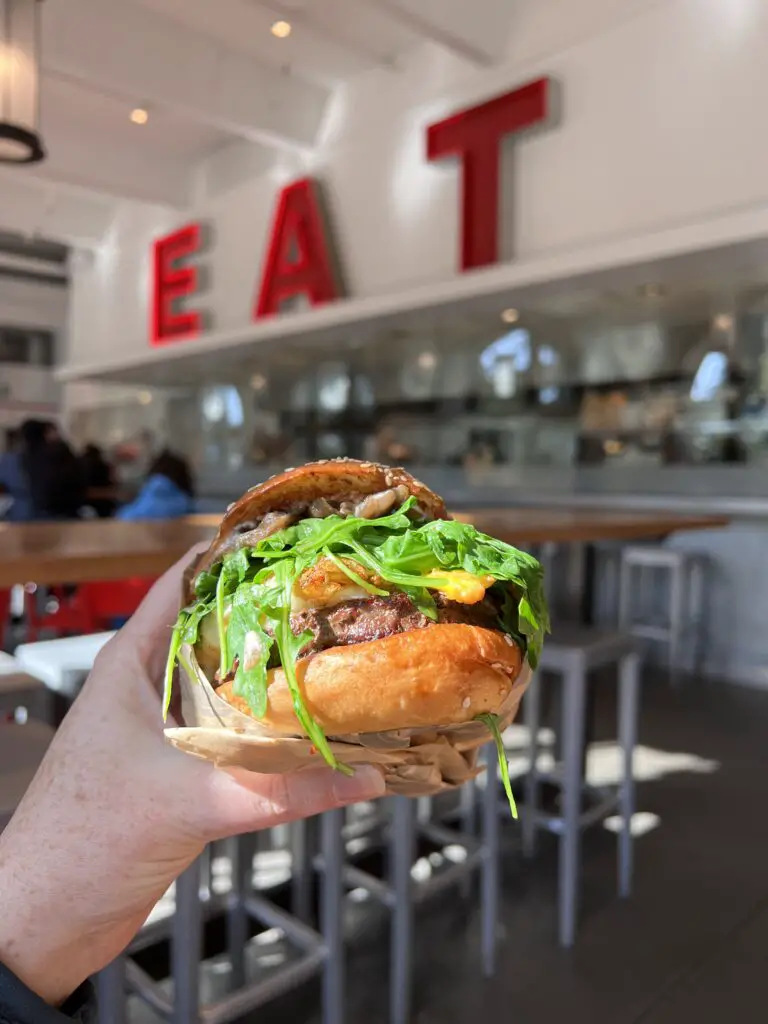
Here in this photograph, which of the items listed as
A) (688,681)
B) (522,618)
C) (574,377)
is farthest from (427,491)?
(574,377)

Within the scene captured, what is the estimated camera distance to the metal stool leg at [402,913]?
5.59ft

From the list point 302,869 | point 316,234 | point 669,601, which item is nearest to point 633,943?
point 302,869

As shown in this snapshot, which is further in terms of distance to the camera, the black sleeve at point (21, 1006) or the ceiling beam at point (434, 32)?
the ceiling beam at point (434, 32)

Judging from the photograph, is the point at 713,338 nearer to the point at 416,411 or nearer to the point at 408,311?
the point at 408,311

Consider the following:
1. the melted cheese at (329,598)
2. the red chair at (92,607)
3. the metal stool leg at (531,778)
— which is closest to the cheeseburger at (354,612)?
the melted cheese at (329,598)

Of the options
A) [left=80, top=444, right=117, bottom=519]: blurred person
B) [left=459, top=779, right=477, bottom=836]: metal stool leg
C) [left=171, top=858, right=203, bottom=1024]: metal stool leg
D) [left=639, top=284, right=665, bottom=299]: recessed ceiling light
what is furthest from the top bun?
[left=80, top=444, right=117, bottom=519]: blurred person

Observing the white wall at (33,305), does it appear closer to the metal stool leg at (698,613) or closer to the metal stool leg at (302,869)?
the metal stool leg at (698,613)

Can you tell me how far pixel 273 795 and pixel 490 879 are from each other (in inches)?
58.6

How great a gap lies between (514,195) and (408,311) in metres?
1.13

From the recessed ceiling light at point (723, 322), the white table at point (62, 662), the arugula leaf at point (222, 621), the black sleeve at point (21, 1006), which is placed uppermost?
the recessed ceiling light at point (723, 322)

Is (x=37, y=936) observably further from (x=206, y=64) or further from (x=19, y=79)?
(x=206, y=64)

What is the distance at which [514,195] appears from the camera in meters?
5.32

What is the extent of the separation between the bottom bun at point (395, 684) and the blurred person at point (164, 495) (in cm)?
294

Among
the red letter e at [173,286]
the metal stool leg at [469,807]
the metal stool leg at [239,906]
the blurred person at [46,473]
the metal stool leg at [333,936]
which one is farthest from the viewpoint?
the red letter e at [173,286]
